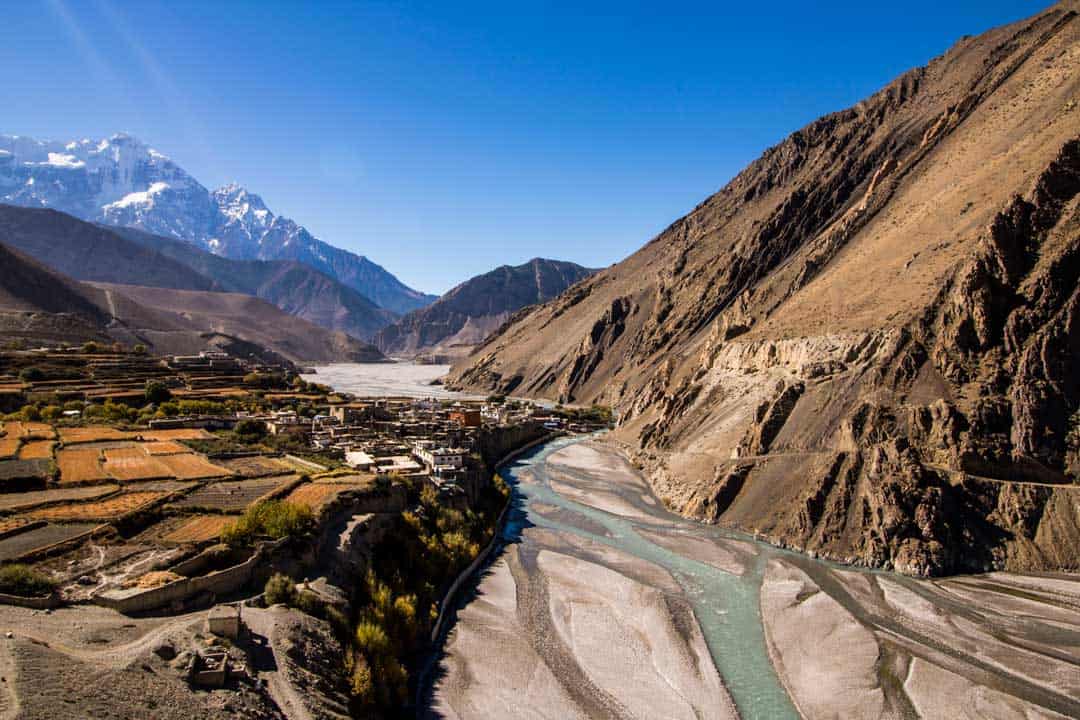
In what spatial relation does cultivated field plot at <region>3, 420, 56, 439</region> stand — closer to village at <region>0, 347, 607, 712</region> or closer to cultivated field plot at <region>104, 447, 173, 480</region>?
village at <region>0, 347, 607, 712</region>

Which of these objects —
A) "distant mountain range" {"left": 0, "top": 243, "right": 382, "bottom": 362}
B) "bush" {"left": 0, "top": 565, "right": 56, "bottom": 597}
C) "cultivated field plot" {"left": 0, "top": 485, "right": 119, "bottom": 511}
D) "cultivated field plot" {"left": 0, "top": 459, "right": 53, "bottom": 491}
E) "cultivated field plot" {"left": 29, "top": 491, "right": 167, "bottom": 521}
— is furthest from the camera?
"distant mountain range" {"left": 0, "top": 243, "right": 382, "bottom": 362}

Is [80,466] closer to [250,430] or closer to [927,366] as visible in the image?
[250,430]

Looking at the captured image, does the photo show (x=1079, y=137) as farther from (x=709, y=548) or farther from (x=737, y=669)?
(x=737, y=669)

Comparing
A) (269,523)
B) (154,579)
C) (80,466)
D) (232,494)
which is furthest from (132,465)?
(154,579)

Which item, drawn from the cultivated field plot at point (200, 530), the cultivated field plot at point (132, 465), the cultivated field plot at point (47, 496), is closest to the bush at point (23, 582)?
the cultivated field plot at point (200, 530)

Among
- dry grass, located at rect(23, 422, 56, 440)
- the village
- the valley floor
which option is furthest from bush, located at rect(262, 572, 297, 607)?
dry grass, located at rect(23, 422, 56, 440)
